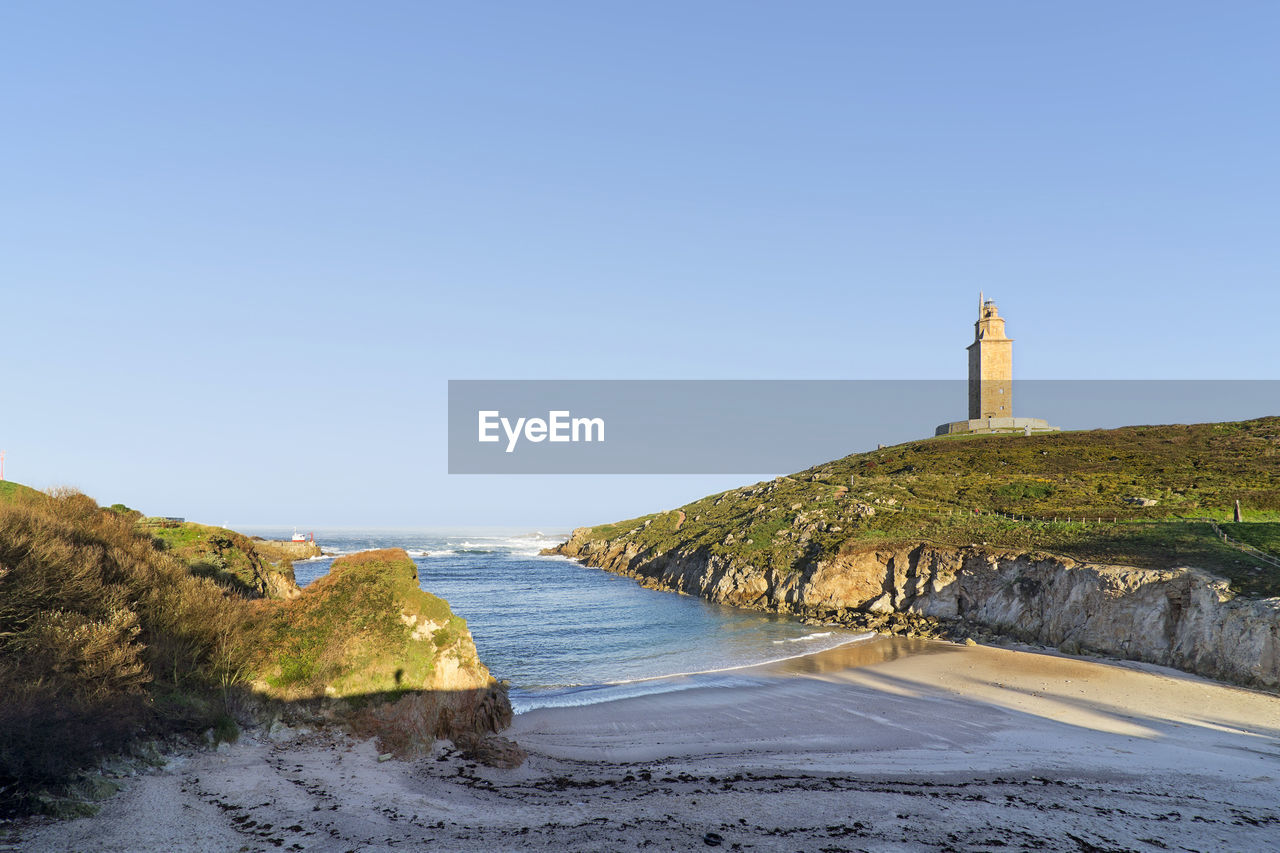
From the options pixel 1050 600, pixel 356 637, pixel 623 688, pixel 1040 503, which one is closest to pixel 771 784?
pixel 356 637

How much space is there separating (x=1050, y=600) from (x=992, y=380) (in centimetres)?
7436

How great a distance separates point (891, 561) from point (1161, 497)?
75.2ft

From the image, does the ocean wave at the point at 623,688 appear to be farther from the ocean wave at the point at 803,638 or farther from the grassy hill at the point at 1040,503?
the grassy hill at the point at 1040,503

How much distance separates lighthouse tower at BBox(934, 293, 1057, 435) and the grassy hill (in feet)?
24.9

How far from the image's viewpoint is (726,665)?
33.0 m

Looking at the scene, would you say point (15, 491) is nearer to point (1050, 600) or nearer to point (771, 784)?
point (771, 784)

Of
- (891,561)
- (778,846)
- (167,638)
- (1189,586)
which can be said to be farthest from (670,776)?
(891,561)

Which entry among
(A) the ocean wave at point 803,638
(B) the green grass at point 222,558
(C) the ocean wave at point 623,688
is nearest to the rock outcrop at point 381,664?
(C) the ocean wave at point 623,688

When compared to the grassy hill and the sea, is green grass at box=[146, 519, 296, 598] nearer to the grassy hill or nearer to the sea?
the sea

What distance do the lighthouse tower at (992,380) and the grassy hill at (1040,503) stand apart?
24.9 feet

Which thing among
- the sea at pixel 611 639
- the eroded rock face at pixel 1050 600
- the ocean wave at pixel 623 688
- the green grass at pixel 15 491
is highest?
the green grass at pixel 15 491

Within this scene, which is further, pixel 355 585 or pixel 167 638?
pixel 355 585

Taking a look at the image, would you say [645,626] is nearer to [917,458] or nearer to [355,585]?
[355,585]

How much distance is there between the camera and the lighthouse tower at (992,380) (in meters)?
98.0
